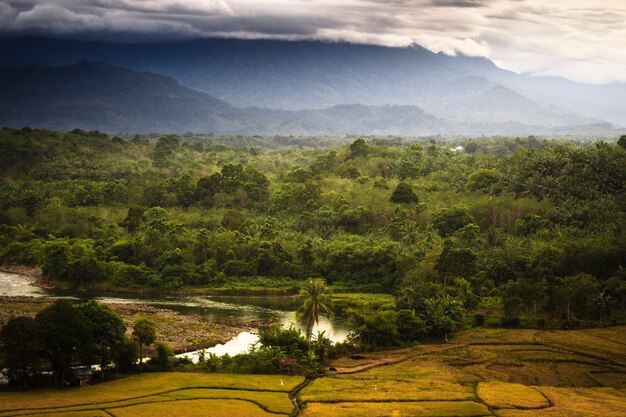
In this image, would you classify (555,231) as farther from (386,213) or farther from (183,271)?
(183,271)

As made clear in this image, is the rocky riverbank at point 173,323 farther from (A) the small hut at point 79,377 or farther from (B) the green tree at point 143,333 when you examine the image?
(A) the small hut at point 79,377

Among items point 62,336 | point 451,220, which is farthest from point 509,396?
point 451,220

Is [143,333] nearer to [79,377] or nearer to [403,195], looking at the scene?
[79,377]

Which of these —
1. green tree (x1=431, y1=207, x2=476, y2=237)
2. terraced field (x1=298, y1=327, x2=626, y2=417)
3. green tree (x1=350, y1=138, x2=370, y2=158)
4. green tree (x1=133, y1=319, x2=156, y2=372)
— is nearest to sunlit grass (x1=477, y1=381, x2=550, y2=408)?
terraced field (x1=298, y1=327, x2=626, y2=417)

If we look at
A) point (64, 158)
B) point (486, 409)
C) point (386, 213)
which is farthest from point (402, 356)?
point (64, 158)

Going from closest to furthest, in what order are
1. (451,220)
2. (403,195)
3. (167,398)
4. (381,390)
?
(167,398) < (381,390) < (451,220) < (403,195)

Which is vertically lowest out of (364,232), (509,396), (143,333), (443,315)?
(509,396)

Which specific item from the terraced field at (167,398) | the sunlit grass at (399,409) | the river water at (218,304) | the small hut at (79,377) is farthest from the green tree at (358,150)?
the small hut at (79,377)
